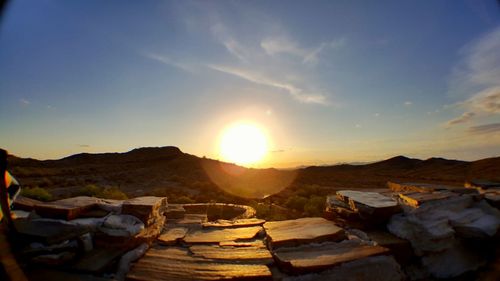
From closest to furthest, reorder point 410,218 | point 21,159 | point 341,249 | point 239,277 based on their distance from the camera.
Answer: point 239,277, point 341,249, point 410,218, point 21,159

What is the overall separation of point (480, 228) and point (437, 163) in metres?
33.4

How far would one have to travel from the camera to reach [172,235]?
3.93m

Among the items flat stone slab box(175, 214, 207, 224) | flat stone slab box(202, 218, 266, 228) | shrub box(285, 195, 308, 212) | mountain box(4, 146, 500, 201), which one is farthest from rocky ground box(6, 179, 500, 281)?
mountain box(4, 146, 500, 201)

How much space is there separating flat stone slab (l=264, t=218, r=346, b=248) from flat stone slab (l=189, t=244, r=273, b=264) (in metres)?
0.18

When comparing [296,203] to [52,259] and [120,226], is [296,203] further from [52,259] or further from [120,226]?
[52,259]

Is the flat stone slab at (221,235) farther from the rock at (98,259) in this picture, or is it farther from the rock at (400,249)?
the rock at (400,249)

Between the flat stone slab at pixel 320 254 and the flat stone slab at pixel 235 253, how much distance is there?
14 centimetres

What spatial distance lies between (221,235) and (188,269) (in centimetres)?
107

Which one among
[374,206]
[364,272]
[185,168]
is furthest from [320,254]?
[185,168]

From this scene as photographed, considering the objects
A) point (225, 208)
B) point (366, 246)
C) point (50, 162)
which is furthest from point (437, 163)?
point (50, 162)

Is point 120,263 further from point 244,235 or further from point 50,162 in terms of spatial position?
point 50,162

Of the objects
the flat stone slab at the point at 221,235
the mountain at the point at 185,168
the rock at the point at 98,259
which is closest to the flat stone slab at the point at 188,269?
the rock at the point at 98,259

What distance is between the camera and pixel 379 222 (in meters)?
3.73

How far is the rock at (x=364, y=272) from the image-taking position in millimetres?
2725
